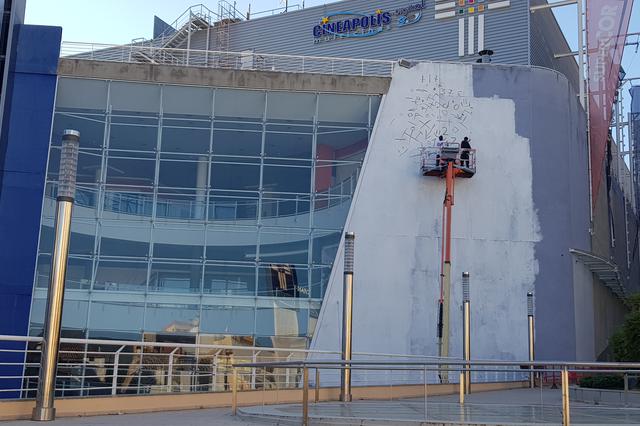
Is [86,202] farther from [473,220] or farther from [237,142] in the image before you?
[473,220]

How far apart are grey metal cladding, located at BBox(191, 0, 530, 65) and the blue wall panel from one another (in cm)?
1556

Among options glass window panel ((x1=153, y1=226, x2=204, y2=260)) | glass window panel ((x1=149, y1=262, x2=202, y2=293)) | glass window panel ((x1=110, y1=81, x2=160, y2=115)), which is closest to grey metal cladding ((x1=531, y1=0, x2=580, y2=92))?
glass window panel ((x1=110, y1=81, x2=160, y2=115))

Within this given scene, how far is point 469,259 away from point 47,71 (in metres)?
16.1

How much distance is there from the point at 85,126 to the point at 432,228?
504 inches

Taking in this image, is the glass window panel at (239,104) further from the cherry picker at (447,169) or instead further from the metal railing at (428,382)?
the metal railing at (428,382)

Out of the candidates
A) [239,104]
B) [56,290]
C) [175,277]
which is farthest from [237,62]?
[56,290]

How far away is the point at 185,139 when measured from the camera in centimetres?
2797

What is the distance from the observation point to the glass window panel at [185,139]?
1091 inches

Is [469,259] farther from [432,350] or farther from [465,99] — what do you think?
[465,99]

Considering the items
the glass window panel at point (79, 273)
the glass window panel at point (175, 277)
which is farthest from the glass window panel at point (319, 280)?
the glass window panel at point (79, 273)

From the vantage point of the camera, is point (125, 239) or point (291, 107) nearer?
point (125, 239)

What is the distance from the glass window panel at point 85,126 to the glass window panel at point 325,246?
27.2 ft

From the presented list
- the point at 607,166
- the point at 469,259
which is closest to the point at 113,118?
the point at 469,259

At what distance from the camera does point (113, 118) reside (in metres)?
27.7
